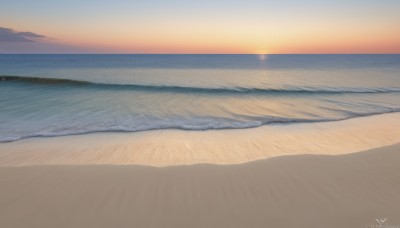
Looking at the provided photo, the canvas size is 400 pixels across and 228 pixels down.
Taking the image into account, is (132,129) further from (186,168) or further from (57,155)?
(186,168)

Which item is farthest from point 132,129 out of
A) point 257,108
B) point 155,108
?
point 257,108

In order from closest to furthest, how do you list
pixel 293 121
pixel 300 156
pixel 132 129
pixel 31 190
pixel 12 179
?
1. pixel 31 190
2. pixel 12 179
3. pixel 300 156
4. pixel 132 129
5. pixel 293 121

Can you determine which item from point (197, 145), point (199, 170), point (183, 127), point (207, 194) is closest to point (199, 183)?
point (207, 194)

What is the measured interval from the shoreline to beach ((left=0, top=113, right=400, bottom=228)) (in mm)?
30

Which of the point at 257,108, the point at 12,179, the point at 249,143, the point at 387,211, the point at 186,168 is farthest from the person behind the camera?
the point at 257,108

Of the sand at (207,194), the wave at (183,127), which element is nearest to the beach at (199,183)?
the sand at (207,194)

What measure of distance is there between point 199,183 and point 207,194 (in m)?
0.39

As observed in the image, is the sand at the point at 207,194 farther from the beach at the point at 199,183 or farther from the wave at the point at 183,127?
the wave at the point at 183,127

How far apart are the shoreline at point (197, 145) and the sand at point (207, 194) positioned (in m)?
0.47

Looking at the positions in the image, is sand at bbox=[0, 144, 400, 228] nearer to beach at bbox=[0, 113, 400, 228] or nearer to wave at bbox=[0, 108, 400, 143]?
beach at bbox=[0, 113, 400, 228]

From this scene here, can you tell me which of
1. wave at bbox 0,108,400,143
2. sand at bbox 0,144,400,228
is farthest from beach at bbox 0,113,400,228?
wave at bbox 0,108,400,143

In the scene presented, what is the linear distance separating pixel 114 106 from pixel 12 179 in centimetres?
805

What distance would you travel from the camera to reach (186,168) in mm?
5223

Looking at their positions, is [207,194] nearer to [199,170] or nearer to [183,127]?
[199,170]
